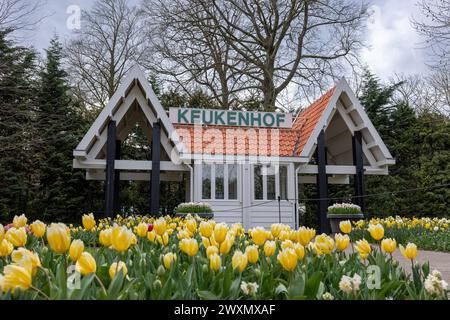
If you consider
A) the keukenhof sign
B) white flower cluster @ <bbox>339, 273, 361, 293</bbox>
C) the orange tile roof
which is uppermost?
the keukenhof sign

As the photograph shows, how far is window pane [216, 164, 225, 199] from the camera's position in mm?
13148

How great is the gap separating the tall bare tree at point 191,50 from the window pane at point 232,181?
26.2ft

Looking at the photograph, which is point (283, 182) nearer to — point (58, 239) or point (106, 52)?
point (58, 239)

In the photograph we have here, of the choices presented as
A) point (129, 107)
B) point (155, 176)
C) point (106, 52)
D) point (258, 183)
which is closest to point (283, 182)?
point (258, 183)

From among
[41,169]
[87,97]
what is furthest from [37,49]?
[41,169]

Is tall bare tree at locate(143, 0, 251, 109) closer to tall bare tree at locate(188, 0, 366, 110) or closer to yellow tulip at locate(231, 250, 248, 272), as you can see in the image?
tall bare tree at locate(188, 0, 366, 110)

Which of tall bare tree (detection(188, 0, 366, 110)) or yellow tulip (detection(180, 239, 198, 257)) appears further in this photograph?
tall bare tree (detection(188, 0, 366, 110))

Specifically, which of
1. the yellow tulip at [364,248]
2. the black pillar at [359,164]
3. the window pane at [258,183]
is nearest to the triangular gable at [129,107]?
the window pane at [258,183]

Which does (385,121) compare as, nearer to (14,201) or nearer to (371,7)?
(371,7)

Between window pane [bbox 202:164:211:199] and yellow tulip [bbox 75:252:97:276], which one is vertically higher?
window pane [bbox 202:164:211:199]

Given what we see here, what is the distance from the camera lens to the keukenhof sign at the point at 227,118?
14.1 m

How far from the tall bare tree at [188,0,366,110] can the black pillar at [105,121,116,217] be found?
364 inches

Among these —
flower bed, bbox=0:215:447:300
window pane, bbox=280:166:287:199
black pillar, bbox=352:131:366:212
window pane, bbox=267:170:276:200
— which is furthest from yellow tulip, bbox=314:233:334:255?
black pillar, bbox=352:131:366:212

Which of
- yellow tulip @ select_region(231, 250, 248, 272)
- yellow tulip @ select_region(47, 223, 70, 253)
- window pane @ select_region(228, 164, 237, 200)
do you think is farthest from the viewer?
window pane @ select_region(228, 164, 237, 200)
